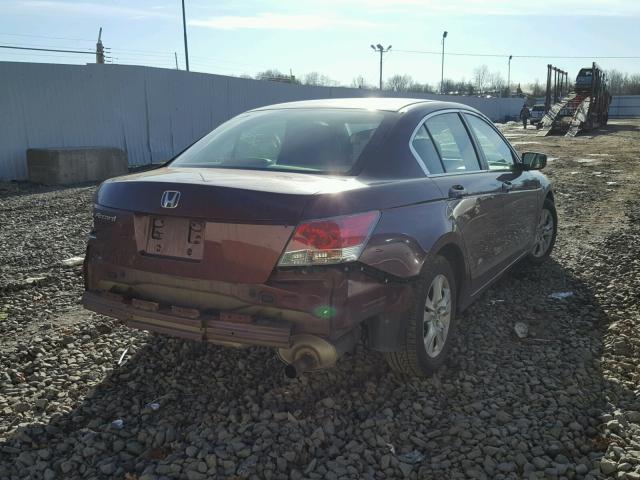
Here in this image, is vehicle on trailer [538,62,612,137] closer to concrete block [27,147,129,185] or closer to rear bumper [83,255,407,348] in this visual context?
concrete block [27,147,129,185]

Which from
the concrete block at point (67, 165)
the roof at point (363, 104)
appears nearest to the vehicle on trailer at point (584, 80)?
the concrete block at point (67, 165)

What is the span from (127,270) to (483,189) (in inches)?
97.9

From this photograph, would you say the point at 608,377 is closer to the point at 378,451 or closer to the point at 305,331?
the point at 378,451

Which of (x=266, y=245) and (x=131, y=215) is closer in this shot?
(x=266, y=245)

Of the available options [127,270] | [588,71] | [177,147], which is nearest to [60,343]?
[127,270]

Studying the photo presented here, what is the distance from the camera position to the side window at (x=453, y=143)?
12.8ft

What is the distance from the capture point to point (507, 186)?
461 centimetres

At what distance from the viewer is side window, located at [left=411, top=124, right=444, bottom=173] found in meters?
3.61

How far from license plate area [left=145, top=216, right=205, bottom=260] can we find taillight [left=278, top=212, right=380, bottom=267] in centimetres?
45

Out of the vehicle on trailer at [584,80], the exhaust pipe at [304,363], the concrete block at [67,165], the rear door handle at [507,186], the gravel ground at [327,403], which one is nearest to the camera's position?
the gravel ground at [327,403]

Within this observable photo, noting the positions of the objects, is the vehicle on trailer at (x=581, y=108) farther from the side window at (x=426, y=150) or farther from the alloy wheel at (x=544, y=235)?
the side window at (x=426, y=150)

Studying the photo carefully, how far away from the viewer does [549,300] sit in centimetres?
Answer: 498

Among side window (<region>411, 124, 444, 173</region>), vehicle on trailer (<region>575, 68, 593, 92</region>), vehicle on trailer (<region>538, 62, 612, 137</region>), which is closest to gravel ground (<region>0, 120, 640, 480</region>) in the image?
side window (<region>411, 124, 444, 173</region>)

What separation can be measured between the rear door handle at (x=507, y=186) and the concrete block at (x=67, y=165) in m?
10.9
